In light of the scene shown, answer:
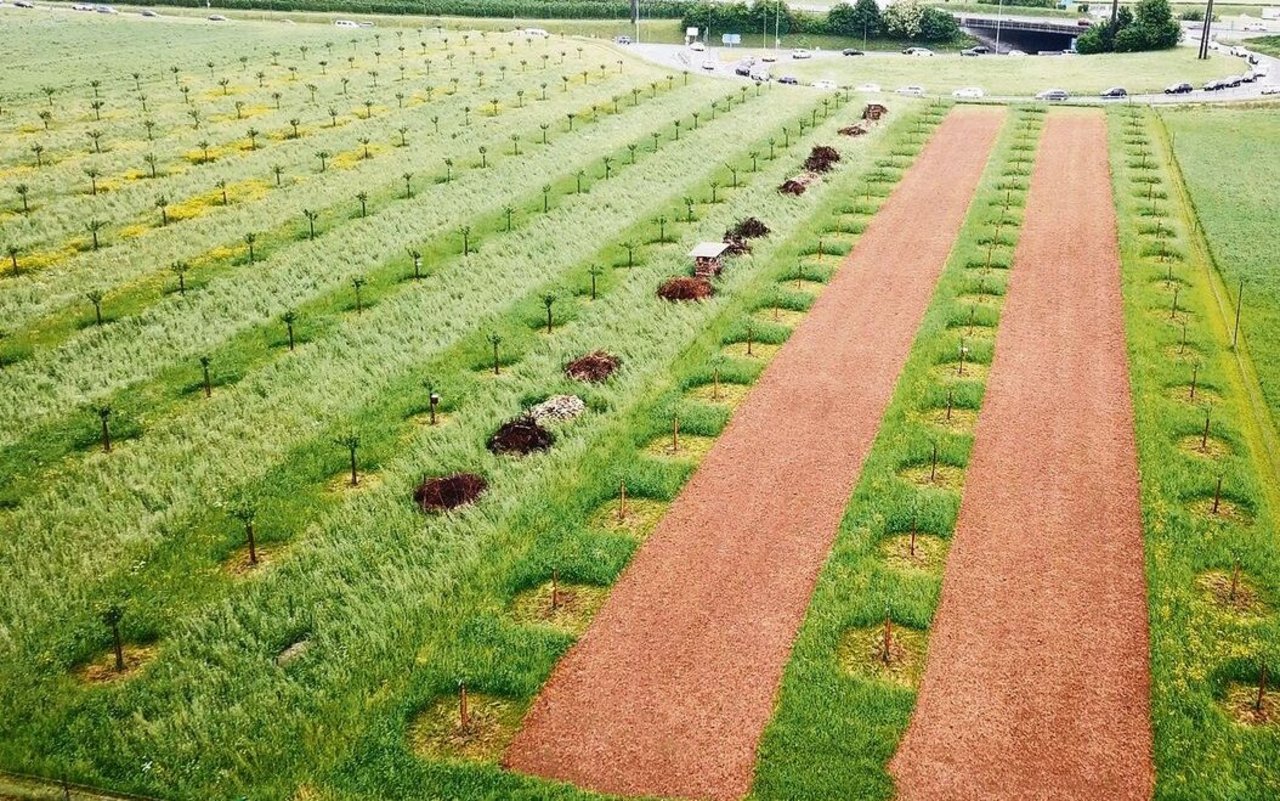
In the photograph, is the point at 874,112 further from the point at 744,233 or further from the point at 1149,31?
the point at 1149,31

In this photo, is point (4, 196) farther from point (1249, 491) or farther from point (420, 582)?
point (1249, 491)

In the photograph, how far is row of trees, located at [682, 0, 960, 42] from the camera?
15662 cm

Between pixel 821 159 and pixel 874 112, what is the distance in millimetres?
18470

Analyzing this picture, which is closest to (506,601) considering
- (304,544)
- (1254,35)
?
(304,544)

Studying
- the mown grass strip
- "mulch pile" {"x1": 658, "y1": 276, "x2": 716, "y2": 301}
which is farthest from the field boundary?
"mulch pile" {"x1": 658, "y1": 276, "x2": 716, "y2": 301}

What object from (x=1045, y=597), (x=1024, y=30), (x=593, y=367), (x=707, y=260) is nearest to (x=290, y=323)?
(x=593, y=367)

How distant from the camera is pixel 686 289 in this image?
136ft

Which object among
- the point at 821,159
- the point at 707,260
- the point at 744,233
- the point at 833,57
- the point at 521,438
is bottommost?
the point at 521,438

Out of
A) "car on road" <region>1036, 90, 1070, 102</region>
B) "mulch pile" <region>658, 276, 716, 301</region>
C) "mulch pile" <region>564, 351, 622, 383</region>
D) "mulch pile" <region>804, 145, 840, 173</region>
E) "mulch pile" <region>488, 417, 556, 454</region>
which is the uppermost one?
"car on road" <region>1036, 90, 1070, 102</region>

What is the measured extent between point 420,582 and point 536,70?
263 feet

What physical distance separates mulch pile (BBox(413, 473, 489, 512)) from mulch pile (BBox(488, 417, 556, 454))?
1.89 meters

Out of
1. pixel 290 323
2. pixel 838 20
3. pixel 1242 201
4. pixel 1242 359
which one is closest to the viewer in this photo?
pixel 1242 359

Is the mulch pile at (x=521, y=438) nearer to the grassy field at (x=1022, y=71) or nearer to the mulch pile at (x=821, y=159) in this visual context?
the mulch pile at (x=821, y=159)

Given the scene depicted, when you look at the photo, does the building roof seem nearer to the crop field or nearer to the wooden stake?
the crop field
